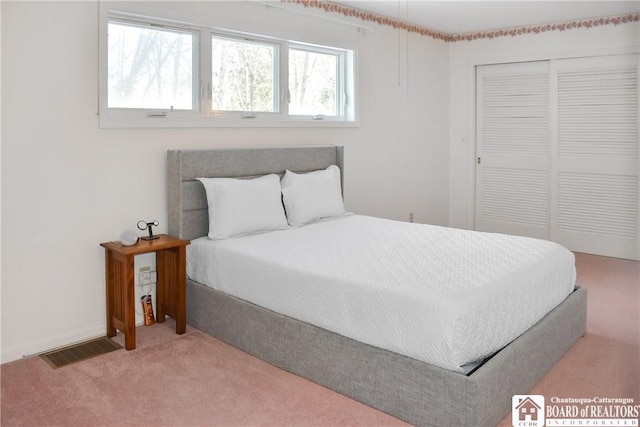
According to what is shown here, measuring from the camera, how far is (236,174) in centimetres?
386

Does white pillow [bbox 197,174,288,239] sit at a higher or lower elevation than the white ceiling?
lower

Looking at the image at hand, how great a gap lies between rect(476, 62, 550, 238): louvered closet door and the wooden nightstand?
3795 mm

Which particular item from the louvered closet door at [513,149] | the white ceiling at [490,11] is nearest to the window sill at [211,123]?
the white ceiling at [490,11]

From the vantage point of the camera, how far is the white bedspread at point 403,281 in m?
2.31

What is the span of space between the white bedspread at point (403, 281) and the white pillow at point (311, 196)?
23 centimetres

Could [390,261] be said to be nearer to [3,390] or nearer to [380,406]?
[380,406]

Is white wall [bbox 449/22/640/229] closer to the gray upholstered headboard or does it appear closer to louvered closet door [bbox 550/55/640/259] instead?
louvered closet door [bbox 550/55/640/259]

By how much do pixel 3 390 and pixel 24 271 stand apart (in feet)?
2.15

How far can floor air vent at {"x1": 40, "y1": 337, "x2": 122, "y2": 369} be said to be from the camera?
301 cm

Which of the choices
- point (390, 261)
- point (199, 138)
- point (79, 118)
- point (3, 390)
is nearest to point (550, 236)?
point (390, 261)

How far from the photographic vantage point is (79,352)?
10.3 ft

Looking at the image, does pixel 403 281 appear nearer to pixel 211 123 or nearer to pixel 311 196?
pixel 311 196

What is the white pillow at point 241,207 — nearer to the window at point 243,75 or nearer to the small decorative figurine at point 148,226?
the small decorative figurine at point 148,226

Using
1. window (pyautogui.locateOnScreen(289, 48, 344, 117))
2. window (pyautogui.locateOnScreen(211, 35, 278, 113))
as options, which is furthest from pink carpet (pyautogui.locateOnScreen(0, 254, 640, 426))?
window (pyautogui.locateOnScreen(289, 48, 344, 117))
